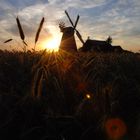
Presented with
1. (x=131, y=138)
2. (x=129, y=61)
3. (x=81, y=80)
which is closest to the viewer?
(x=131, y=138)

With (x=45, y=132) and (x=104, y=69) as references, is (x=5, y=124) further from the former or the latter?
(x=104, y=69)

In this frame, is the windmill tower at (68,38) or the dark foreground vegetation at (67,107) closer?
the dark foreground vegetation at (67,107)

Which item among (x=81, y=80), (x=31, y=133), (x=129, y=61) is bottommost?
(x=31, y=133)

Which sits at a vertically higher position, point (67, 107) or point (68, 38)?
point (68, 38)

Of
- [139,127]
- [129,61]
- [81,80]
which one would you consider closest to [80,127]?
[139,127]

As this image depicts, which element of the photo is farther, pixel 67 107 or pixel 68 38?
pixel 68 38

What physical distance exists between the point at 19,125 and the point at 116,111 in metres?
1.12

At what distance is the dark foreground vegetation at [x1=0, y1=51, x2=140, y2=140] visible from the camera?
3.26m

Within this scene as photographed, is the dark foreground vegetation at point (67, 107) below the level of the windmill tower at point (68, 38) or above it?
below

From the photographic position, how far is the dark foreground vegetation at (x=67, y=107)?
3.26 meters

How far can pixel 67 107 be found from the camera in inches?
142

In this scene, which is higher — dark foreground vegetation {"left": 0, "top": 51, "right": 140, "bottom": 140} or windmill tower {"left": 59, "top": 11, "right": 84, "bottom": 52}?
windmill tower {"left": 59, "top": 11, "right": 84, "bottom": 52}

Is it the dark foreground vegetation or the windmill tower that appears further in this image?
the windmill tower

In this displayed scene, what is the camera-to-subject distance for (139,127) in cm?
334
